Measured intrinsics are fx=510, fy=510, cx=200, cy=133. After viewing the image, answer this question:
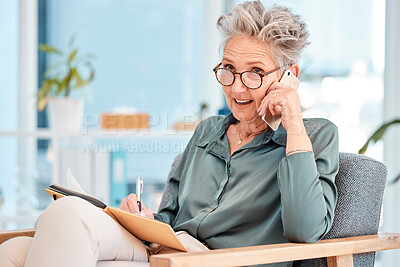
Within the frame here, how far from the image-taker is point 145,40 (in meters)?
3.68

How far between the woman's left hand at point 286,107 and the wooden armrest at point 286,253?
0.33 metres

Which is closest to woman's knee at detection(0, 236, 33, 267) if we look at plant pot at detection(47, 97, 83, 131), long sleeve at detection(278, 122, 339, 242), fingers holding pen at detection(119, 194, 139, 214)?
fingers holding pen at detection(119, 194, 139, 214)

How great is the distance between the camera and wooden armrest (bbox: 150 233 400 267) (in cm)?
117

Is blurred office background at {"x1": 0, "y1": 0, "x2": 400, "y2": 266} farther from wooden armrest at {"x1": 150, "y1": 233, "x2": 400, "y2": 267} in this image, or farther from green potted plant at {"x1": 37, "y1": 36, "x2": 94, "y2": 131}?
wooden armrest at {"x1": 150, "y1": 233, "x2": 400, "y2": 267}

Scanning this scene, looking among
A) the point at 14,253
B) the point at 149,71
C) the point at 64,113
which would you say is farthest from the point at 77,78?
the point at 14,253

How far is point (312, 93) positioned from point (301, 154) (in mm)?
2105

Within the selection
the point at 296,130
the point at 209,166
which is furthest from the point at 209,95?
the point at 296,130

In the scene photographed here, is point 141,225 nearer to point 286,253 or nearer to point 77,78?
point 286,253

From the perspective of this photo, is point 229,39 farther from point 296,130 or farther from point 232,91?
point 296,130

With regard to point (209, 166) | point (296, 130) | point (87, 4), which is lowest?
point (209, 166)

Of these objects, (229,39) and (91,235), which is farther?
(229,39)

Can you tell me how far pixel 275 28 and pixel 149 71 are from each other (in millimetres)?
2192

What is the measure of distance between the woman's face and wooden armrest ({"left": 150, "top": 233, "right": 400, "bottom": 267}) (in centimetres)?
49

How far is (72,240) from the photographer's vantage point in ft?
4.07
